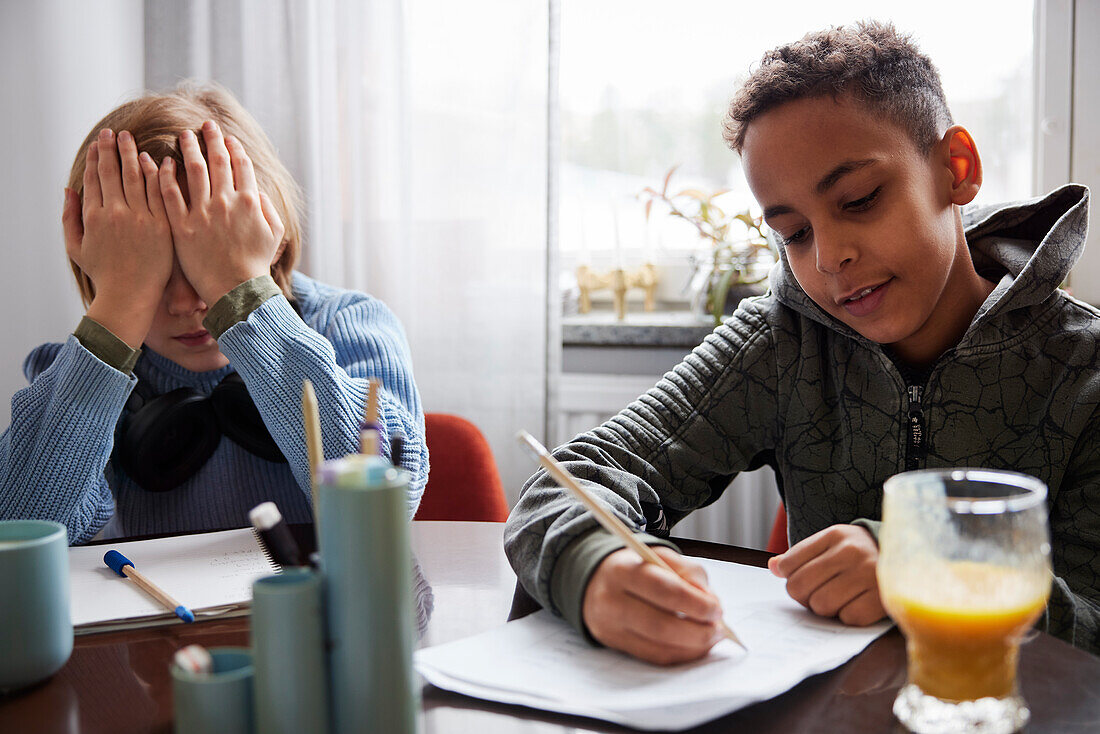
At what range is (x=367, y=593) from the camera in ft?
1.56

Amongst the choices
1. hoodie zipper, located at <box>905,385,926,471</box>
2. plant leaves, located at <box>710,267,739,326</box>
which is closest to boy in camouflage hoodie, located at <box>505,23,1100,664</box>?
hoodie zipper, located at <box>905,385,926,471</box>

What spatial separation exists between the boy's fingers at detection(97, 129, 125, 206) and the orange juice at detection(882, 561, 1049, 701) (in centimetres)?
106

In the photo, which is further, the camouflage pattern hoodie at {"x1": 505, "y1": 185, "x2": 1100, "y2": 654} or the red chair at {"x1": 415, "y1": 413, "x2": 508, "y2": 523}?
the red chair at {"x1": 415, "y1": 413, "x2": 508, "y2": 523}

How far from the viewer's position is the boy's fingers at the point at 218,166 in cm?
122

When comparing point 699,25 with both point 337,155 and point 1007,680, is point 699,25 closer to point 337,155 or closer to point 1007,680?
point 337,155

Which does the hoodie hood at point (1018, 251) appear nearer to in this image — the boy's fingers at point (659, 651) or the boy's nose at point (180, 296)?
the boy's fingers at point (659, 651)

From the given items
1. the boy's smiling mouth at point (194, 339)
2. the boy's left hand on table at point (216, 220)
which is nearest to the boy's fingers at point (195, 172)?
the boy's left hand on table at point (216, 220)

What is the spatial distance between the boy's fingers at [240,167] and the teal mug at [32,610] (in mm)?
703

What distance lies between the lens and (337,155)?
2.19 m

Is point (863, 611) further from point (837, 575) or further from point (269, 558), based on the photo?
point (269, 558)

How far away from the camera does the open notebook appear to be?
78cm

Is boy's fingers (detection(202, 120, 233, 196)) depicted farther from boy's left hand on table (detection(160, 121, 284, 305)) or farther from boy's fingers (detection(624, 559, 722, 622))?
boy's fingers (detection(624, 559, 722, 622))

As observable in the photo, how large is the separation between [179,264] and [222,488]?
0.30 meters

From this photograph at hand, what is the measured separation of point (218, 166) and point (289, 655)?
91cm
